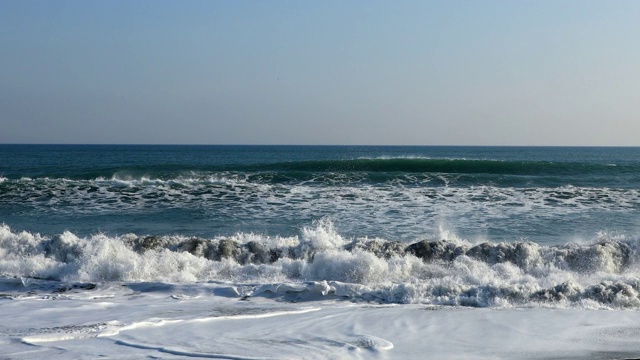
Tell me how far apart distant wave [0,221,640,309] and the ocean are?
27 mm

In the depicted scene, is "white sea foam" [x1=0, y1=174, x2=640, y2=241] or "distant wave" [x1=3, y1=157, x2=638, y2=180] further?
"distant wave" [x1=3, y1=157, x2=638, y2=180]

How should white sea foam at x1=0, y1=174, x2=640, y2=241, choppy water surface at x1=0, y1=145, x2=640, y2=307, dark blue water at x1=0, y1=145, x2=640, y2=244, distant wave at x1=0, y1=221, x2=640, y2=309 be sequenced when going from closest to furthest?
1. distant wave at x1=0, y1=221, x2=640, y2=309
2. choppy water surface at x1=0, y1=145, x2=640, y2=307
3. dark blue water at x1=0, y1=145, x2=640, y2=244
4. white sea foam at x1=0, y1=174, x2=640, y2=241

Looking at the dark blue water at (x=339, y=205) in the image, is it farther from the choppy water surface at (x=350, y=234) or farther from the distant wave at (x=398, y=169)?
the distant wave at (x=398, y=169)

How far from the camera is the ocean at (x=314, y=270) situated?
571 centimetres

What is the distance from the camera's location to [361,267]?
8.55m

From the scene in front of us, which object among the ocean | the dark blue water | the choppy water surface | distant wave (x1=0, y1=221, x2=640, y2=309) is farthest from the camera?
the dark blue water

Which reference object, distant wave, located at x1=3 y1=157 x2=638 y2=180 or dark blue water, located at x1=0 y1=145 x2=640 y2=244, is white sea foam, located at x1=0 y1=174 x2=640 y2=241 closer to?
dark blue water, located at x1=0 y1=145 x2=640 y2=244

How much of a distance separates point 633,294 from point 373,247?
4002mm

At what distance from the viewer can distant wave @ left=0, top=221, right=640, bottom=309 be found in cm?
729

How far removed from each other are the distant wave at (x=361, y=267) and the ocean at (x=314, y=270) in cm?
3

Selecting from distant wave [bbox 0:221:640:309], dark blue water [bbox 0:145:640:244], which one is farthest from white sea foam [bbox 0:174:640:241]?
distant wave [bbox 0:221:640:309]

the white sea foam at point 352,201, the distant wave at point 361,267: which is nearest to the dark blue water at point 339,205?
the white sea foam at point 352,201

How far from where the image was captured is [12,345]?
5.40 meters

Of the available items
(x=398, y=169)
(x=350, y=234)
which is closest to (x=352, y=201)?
(x=350, y=234)
